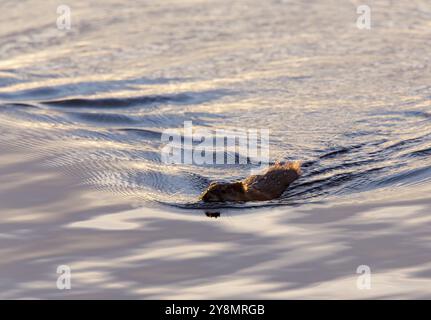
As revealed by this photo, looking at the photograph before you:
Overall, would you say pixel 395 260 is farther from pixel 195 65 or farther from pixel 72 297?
pixel 195 65

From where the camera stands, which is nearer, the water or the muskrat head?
the water

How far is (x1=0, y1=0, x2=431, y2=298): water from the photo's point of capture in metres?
7.99

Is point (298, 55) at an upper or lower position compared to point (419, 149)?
upper

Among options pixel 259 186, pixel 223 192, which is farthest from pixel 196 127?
pixel 223 192

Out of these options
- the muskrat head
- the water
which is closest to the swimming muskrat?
the muskrat head

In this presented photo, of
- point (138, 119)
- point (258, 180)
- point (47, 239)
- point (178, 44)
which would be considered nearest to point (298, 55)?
point (178, 44)

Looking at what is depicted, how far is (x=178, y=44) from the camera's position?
1566 centimetres

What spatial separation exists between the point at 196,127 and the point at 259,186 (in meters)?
2.97

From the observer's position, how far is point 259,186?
31.9ft

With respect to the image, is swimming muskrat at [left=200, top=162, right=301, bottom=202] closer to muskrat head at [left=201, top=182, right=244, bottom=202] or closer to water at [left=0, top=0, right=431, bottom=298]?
muskrat head at [left=201, top=182, right=244, bottom=202]

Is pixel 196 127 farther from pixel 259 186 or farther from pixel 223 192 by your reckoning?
pixel 223 192

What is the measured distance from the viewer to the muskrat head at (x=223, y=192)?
9.14 meters

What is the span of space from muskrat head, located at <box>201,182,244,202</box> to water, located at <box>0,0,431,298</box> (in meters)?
0.13

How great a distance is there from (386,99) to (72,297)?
271 inches
